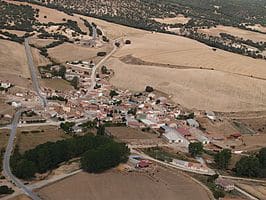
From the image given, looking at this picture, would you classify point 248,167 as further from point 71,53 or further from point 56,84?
point 71,53

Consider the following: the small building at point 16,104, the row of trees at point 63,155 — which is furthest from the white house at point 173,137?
the small building at point 16,104

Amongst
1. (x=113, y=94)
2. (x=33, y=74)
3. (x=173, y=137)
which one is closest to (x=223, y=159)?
(x=173, y=137)

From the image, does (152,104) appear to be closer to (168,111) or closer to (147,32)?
(168,111)

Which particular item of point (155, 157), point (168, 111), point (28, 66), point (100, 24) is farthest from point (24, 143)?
point (100, 24)

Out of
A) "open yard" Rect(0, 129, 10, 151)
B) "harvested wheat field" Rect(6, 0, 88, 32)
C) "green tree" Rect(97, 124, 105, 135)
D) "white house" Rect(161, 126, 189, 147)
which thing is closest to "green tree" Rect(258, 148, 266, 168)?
"white house" Rect(161, 126, 189, 147)

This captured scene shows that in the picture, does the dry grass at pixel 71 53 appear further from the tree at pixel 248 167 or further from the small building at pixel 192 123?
the tree at pixel 248 167

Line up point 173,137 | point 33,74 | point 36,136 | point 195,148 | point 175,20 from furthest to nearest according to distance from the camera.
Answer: point 175,20 → point 33,74 → point 173,137 → point 36,136 → point 195,148

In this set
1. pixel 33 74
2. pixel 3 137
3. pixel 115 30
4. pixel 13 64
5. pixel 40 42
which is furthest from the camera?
pixel 115 30
